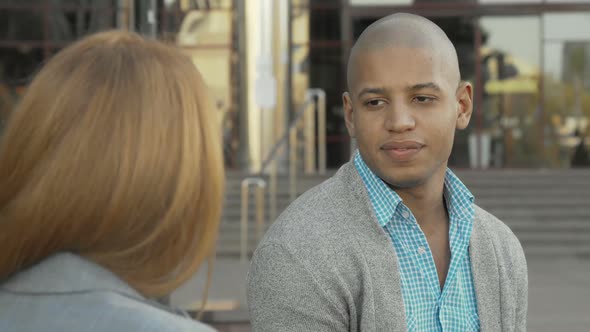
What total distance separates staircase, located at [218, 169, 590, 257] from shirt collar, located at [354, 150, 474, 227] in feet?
39.3

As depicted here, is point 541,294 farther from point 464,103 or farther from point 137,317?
point 137,317

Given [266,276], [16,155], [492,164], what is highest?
[16,155]

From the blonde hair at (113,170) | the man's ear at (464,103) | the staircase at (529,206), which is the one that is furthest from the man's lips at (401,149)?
the staircase at (529,206)

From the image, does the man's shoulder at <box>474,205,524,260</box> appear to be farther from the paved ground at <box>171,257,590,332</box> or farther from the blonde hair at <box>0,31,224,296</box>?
the paved ground at <box>171,257,590,332</box>

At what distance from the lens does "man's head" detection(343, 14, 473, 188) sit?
2756mm

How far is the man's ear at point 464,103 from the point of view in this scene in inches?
115

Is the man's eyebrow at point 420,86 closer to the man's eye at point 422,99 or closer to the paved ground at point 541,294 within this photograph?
the man's eye at point 422,99

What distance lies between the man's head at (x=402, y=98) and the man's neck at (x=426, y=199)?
0.02 meters

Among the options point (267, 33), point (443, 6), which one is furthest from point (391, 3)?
point (267, 33)

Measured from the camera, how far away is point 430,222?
9.39 ft

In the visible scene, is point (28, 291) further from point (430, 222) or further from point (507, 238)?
point (507, 238)

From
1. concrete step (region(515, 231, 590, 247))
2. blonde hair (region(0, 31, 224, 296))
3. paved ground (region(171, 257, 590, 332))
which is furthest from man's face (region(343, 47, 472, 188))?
concrete step (region(515, 231, 590, 247))

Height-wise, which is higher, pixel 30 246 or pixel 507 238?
pixel 30 246

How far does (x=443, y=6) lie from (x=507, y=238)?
21602mm
